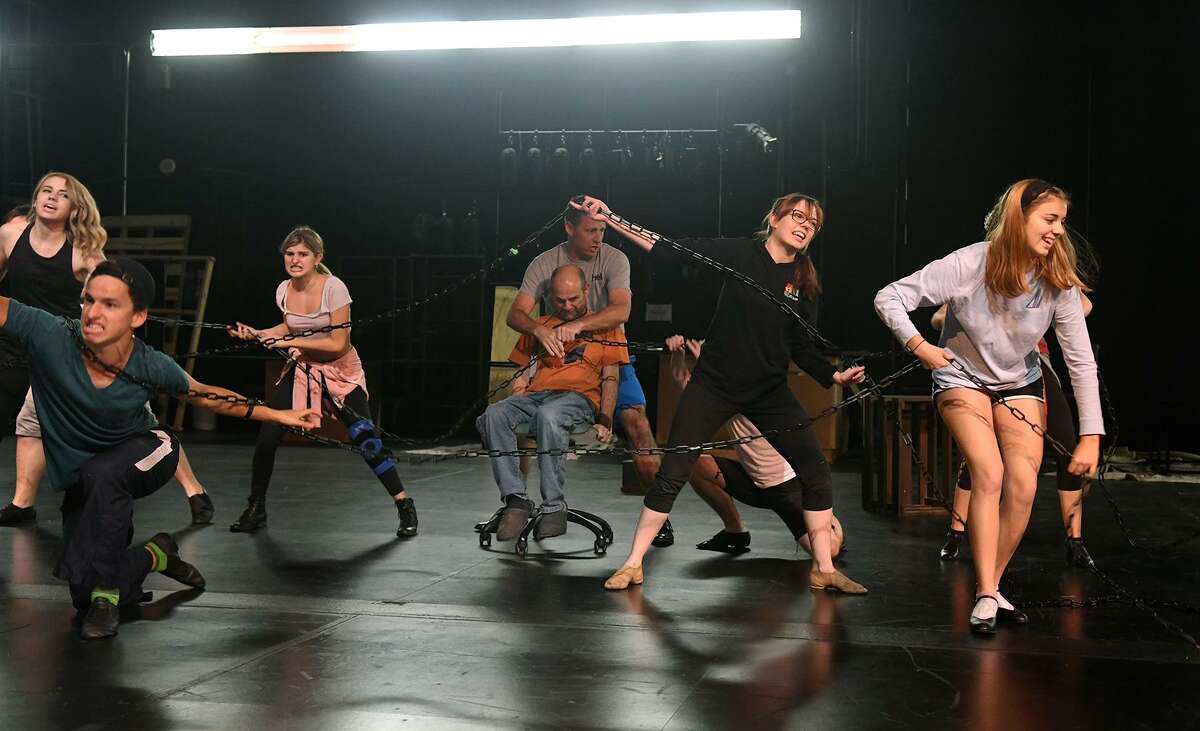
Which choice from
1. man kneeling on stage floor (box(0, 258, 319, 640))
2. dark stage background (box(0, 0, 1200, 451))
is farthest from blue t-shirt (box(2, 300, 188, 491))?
dark stage background (box(0, 0, 1200, 451))

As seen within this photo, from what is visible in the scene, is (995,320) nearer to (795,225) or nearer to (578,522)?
(795,225)

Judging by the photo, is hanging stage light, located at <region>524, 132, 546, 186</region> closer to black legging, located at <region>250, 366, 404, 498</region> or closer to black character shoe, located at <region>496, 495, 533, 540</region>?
black legging, located at <region>250, 366, 404, 498</region>

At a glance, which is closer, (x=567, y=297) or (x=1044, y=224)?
(x=1044, y=224)

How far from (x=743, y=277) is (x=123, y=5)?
10492 mm

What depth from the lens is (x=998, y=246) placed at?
4.00 meters

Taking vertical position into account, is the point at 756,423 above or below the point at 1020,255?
below

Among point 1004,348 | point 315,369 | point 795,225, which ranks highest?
point 795,225

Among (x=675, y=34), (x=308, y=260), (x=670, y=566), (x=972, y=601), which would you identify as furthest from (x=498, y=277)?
(x=972, y=601)

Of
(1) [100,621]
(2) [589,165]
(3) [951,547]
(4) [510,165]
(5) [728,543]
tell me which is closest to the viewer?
(1) [100,621]

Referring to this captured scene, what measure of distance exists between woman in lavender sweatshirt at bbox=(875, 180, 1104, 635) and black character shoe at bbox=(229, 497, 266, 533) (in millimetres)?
3247

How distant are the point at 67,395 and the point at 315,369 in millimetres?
2008

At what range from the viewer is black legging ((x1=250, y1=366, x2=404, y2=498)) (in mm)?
5766

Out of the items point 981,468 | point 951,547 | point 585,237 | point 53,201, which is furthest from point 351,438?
point 981,468

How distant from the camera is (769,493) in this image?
5.14 metres
